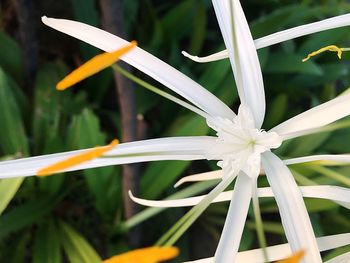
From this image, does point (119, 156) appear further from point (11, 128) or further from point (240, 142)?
point (11, 128)

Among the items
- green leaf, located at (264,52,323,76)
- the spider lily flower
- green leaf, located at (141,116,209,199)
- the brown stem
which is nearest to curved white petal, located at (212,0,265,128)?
the spider lily flower

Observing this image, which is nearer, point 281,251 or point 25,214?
point 281,251

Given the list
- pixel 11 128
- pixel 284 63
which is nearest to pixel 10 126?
pixel 11 128

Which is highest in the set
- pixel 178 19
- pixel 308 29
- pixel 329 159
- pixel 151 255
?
pixel 178 19

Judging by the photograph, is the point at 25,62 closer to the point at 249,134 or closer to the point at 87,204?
the point at 87,204

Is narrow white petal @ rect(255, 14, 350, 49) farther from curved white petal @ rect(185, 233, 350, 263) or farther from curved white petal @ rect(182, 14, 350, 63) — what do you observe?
curved white petal @ rect(185, 233, 350, 263)

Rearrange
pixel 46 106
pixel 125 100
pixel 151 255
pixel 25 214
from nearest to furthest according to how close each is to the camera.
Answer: pixel 151 255
pixel 125 100
pixel 25 214
pixel 46 106
